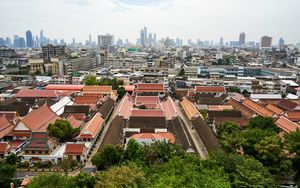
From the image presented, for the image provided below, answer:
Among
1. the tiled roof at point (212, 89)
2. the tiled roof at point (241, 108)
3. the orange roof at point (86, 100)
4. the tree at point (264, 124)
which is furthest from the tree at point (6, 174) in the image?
the tiled roof at point (212, 89)

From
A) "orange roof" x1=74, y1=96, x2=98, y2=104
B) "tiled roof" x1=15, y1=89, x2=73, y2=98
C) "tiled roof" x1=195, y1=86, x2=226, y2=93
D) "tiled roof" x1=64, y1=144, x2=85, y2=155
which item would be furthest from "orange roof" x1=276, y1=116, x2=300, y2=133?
"tiled roof" x1=15, y1=89, x2=73, y2=98

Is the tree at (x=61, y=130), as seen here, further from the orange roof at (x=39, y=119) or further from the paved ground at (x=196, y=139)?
the paved ground at (x=196, y=139)

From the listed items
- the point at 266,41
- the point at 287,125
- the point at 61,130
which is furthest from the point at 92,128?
the point at 266,41

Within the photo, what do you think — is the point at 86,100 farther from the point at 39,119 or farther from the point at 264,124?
the point at 264,124

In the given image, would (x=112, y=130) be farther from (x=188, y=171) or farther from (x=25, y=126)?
(x=188, y=171)

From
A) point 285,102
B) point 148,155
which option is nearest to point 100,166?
point 148,155

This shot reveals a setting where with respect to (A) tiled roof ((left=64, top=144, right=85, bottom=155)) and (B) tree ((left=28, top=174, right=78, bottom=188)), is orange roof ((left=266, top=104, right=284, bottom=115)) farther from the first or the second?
(B) tree ((left=28, top=174, right=78, bottom=188))
